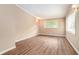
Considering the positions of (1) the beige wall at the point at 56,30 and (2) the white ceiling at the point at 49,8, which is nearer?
(2) the white ceiling at the point at 49,8

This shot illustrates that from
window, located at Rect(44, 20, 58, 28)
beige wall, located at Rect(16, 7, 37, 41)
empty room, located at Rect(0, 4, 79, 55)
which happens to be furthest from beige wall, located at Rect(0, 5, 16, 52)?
window, located at Rect(44, 20, 58, 28)

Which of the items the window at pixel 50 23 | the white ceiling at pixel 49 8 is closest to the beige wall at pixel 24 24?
the white ceiling at pixel 49 8

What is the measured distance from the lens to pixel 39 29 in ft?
23.2

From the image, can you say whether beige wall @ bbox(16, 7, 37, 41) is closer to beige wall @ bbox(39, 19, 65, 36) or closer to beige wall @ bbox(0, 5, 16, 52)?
beige wall @ bbox(39, 19, 65, 36)

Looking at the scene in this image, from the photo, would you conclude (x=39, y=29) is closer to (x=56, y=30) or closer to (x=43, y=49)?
(x=56, y=30)

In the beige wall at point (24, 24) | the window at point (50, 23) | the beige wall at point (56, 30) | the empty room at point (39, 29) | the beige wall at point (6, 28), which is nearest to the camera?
the beige wall at point (6, 28)

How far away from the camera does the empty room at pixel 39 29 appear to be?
3246 mm

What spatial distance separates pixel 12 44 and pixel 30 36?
8.71 feet

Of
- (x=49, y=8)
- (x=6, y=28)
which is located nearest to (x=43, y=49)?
(x=6, y=28)

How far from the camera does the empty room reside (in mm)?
3246

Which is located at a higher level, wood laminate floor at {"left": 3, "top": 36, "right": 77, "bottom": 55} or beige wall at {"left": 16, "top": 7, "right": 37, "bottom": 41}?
beige wall at {"left": 16, "top": 7, "right": 37, "bottom": 41}

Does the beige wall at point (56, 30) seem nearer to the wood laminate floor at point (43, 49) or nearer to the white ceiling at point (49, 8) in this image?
the white ceiling at point (49, 8)
